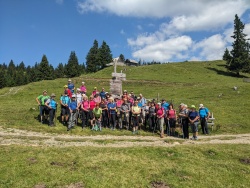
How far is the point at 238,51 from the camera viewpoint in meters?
65.4

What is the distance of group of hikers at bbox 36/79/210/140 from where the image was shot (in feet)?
62.6

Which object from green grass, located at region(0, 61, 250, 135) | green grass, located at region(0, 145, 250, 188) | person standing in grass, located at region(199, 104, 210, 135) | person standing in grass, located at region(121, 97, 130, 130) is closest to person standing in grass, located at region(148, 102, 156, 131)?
green grass, located at region(0, 61, 250, 135)

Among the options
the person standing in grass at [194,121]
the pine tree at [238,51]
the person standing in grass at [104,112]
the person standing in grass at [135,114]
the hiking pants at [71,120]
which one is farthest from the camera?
the pine tree at [238,51]

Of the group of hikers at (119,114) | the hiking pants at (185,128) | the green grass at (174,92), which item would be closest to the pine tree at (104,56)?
the green grass at (174,92)

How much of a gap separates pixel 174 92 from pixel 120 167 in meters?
32.3

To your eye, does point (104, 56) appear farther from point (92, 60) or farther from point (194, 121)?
point (194, 121)

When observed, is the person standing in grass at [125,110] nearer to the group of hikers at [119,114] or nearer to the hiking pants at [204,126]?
the group of hikers at [119,114]

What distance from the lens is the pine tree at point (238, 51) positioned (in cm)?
6400

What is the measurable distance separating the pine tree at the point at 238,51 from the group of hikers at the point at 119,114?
48.5 meters

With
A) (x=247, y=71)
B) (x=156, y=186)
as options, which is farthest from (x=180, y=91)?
(x=156, y=186)

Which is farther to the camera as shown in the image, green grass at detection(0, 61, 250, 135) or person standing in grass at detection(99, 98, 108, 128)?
green grass at detection(0, 61, 250, 135)

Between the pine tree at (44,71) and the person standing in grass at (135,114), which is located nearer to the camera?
the person standing in grass at (135,114)

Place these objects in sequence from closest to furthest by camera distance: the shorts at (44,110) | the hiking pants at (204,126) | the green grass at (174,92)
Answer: the shorts at (44,110) → the hiking pants at (204,126) → the green grass at (174,92)

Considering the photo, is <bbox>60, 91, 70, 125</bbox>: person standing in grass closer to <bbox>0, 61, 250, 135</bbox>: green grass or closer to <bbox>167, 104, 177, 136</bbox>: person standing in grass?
<bbox>0, 61, 250, 135</bbox>: green grass
